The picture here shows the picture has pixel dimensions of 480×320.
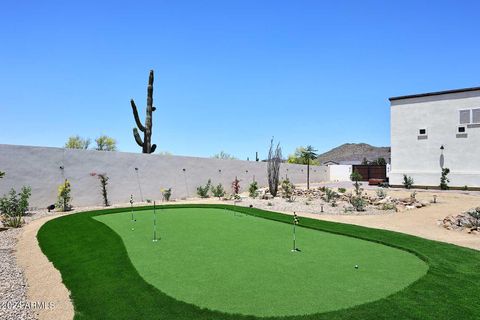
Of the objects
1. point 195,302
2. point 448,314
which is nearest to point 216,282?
point 195,302

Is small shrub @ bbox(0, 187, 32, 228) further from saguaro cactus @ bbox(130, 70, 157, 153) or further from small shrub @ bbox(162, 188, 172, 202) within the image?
saguaro cactus @ bbox(130, 70, 157, 153)

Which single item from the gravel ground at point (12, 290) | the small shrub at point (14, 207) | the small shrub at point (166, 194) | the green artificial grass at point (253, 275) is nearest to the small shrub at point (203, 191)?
the small shrub at point (166, 194)

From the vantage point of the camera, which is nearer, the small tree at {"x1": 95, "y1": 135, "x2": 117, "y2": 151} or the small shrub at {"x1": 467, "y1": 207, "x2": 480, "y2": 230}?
the small shrub at {"x1": 467, "y1": 207, "x2": 480, "y2": 230}

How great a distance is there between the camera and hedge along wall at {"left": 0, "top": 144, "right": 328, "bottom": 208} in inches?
531

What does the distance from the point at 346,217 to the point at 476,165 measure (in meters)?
15.7

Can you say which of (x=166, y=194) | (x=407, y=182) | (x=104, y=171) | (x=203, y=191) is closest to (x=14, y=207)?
(x=104, y=171)

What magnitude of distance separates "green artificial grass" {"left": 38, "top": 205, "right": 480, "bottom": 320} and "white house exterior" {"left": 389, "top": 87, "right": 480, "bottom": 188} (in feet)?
60.7

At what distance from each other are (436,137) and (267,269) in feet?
77.1

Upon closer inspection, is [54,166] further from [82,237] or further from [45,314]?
[45,314]

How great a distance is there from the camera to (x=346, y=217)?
1241 cm

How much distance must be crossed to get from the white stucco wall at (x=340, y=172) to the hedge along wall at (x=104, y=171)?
21.3 metres

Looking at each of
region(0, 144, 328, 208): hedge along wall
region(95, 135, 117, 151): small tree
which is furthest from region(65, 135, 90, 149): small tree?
region(0, 144, 328, 208): hedge along wall

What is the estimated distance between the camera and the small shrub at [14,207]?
34.1 feet

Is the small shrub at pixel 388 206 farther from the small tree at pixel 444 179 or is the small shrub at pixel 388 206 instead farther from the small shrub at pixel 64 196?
the small shrub at pixel 64 196
